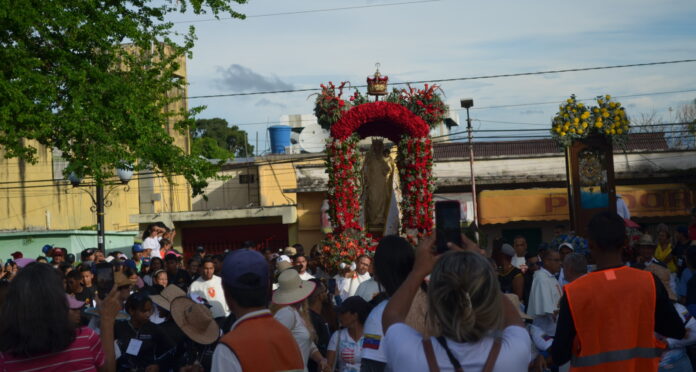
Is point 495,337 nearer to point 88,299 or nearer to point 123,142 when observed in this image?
point 88,299

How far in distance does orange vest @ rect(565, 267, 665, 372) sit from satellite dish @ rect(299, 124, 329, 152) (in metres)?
39.6

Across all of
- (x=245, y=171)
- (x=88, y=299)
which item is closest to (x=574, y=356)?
(x=88, y=299)

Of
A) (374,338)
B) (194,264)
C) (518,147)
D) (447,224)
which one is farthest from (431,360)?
(518,147)

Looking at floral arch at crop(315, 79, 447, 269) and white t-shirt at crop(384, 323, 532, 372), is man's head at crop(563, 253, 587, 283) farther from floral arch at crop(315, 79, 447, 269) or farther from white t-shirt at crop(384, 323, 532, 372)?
floral arch at crop(315, 79, 447, 269)

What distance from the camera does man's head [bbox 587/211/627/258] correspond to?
15.9 feet

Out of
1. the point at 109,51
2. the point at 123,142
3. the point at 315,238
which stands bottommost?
the point at 315,238

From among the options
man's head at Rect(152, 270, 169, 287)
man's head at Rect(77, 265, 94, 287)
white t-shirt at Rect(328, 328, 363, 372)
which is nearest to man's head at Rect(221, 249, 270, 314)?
white t-shirt at Rect(328, 328, 363, 372)

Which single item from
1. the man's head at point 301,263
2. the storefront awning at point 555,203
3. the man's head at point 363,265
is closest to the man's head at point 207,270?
the man's head at point 301,263

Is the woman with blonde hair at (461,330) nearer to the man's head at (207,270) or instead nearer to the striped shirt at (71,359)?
the striped shirt at (71,359)

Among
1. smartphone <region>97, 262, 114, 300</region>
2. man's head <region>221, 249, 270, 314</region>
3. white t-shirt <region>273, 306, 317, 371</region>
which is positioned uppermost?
man's head <region>221, 249, 270, 314</region>

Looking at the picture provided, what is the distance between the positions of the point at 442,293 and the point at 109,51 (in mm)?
15061

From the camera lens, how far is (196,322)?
7.13 metres

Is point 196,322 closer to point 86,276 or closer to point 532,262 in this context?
point 86,276

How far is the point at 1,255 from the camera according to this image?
2973cm
